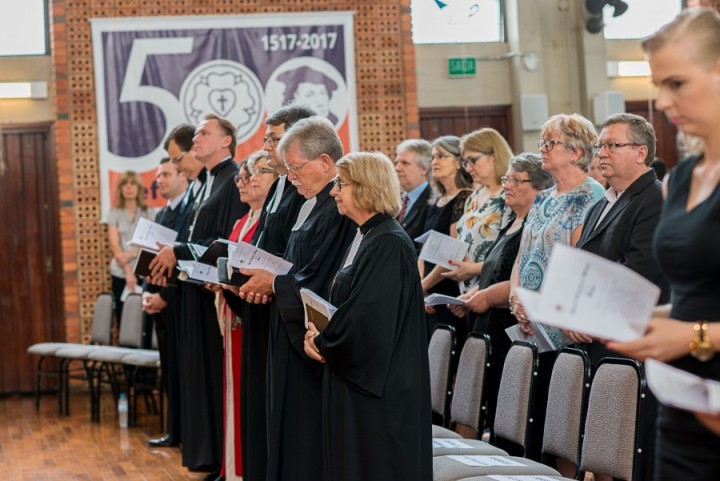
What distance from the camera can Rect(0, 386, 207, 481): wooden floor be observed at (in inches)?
267

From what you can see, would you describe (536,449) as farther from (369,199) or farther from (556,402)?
(369,199)

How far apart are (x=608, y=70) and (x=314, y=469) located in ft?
27.0

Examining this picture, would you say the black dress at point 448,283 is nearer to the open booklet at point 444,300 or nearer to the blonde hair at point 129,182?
the open booklet at point 444,300

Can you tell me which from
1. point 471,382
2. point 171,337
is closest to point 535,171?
point 471,382

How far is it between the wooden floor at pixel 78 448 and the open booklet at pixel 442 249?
195cm

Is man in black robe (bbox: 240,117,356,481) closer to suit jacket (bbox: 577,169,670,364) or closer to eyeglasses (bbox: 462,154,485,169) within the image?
suit jacket (bbox: 577,169,670,364)

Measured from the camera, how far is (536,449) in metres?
4.77

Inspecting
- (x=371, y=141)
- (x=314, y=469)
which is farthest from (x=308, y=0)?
(x=314, y=469)

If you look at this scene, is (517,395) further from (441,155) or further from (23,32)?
(23,32)

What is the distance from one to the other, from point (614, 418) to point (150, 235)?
374 centimetres

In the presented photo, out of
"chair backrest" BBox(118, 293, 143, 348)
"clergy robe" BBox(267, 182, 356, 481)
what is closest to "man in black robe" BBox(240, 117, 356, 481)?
"clergy robe" BBox(267, 182, 356, 481)

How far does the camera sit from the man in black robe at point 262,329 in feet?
17.5

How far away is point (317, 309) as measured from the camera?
4.18 meters

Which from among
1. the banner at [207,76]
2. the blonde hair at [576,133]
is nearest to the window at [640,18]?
the banner at [207,76]
